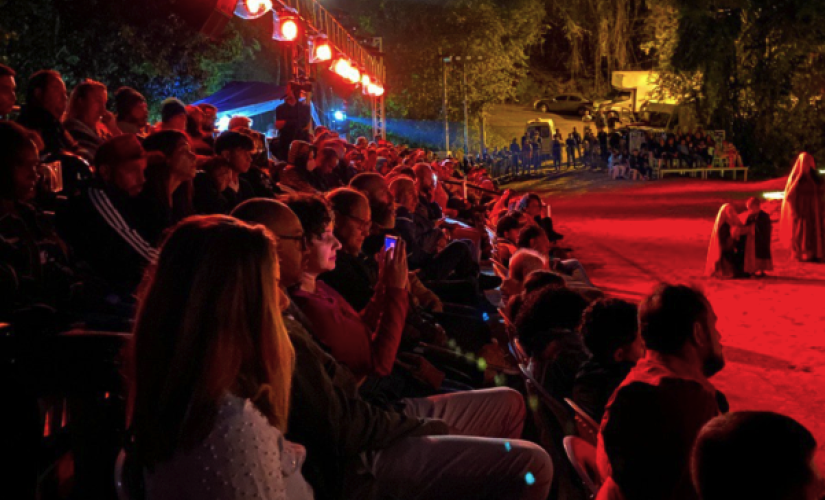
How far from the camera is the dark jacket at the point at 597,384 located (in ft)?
11.5

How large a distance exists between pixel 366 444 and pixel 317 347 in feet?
1.27

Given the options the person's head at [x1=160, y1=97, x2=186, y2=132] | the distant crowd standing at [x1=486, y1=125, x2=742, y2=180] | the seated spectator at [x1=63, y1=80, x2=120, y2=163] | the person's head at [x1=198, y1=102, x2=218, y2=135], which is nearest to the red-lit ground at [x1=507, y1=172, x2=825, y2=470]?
the person's head at [x1=160, y1=97, x2=186, y2=132]

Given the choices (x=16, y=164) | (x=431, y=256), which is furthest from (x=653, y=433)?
(x=431, y=256)

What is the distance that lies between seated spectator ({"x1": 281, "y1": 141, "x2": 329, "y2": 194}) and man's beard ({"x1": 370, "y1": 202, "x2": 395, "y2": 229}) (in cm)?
270

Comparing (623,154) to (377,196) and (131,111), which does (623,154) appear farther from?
(377,196)

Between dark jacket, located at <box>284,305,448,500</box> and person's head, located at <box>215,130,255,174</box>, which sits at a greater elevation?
person's head, located at <box>215,130,255,174</box>

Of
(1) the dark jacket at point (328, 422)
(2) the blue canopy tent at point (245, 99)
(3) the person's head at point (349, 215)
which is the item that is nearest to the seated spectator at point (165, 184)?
(3) the person's head at point (349, 215)

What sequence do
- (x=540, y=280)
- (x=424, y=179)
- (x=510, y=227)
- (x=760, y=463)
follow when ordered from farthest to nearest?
(x=424, y=179), (x=510, y=227), (x=540, y=280), (x=760, y=463)

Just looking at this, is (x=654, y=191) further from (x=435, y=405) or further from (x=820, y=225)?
(x=435, y=405)

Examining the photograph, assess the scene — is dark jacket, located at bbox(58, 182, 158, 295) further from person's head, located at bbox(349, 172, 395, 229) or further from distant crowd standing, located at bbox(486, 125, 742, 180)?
distant crowd standing, located at bbox(486, 125, 742, 180)

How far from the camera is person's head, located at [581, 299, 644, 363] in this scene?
3.58m

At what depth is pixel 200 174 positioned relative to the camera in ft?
19.7

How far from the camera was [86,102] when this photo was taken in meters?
6.26

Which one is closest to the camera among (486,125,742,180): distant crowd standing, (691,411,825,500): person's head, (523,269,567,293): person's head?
(691,411,825,500): person's head
